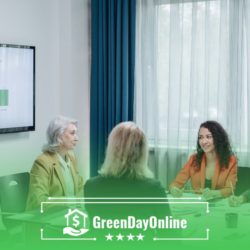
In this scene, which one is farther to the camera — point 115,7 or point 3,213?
Result: point 115,7

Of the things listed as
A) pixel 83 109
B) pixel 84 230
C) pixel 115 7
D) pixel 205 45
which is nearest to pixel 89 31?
pixel 115 7

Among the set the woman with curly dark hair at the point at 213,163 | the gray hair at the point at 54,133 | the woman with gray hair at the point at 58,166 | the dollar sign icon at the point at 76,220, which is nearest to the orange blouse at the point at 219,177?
the woman with curly dark hair at the point at 213,163

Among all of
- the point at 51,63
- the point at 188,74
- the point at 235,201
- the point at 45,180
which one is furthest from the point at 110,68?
the point at 235,201

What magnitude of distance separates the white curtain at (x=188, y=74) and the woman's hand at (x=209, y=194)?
1.13 meters

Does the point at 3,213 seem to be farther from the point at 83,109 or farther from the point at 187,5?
the point at 187,5

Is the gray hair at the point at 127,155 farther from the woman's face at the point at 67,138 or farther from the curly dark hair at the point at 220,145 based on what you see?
the curly dark hair at the point at 220,145

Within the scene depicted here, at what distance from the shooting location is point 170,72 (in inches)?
165

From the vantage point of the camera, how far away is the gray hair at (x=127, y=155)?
2088 mm

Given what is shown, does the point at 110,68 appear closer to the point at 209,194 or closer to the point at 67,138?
the point at 67,138

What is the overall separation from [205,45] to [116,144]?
82.6 inches

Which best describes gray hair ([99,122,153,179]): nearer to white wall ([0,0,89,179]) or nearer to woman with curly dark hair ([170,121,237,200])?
woman with curly dark hair ([170,121,237,200])

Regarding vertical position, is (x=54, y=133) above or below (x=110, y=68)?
below

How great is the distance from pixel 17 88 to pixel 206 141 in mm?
1467

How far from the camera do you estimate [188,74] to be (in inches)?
163
